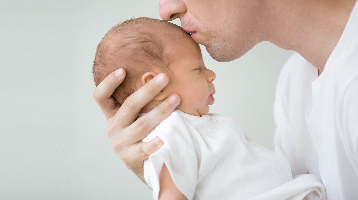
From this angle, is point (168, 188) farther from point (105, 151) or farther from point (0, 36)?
point (0, 36)

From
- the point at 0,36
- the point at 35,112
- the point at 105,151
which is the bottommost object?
the point at 105,151

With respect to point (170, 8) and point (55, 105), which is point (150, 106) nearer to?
point (170, 8)

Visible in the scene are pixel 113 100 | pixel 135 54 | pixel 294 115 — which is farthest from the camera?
pixel 294 115

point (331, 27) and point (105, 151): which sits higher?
point (331, 27)

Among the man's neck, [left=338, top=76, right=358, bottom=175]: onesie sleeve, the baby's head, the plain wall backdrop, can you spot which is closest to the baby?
the baby's head

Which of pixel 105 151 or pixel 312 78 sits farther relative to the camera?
pixel 105 151

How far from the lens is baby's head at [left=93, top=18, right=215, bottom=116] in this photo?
3.53 feet

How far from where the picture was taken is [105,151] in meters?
2.41

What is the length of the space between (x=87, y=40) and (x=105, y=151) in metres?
0.61

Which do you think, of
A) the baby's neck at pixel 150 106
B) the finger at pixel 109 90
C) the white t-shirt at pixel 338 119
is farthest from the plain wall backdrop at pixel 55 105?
the white t-shirt at pixel 338 119

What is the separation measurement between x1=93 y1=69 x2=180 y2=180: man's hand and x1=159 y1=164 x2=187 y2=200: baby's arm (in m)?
0.07

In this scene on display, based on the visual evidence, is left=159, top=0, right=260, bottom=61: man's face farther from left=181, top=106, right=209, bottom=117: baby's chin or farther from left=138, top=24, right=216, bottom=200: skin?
left=181, top=106, right=209, bottom=117: baby's chin

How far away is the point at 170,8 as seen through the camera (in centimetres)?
121

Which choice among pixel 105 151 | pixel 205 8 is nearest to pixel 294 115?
pixel 205 8
